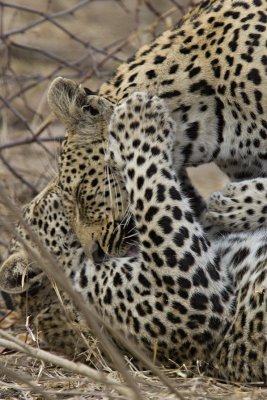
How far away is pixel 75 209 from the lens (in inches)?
256

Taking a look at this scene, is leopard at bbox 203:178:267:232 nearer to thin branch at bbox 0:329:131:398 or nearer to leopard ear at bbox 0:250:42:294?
leopard ear at bbox 0:250:42:294

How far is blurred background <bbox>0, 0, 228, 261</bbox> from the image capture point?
8742 mm

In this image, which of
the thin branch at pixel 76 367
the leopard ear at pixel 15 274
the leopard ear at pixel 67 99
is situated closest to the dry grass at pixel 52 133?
the thin branch at pixel 76 367

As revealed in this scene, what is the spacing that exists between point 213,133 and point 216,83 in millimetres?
282

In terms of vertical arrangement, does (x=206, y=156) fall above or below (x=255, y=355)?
above

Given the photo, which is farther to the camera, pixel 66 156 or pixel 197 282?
pixel 66 156

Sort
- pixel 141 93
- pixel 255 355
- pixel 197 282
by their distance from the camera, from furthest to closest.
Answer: pixel 141 93 → pixel 197 282 → pixel 255 355

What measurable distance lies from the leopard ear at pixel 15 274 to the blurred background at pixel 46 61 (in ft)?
2.45

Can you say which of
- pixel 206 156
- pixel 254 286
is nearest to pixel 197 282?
pixel 254 286

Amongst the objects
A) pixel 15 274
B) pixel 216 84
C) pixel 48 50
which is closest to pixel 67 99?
pixel 216 84

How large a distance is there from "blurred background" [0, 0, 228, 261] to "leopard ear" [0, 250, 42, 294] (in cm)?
75

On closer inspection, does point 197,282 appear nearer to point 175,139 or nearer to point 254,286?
point 254,286

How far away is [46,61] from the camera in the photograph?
1344cm

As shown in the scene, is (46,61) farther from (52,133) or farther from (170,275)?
(170,275)
